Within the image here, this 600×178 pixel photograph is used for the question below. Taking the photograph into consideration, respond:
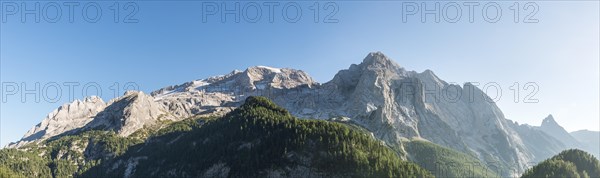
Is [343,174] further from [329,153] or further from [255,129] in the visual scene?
[255,129]

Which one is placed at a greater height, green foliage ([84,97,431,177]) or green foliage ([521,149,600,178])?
green foliage ([84,97,431,177])

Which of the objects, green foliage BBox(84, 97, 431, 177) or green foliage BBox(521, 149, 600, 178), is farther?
green foliage BBox(521, 149, 600, 178)

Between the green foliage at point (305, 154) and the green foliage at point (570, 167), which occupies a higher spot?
the green foliage at point (305, 154)

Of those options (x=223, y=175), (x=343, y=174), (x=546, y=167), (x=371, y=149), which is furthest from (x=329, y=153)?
(x=546, y=167)

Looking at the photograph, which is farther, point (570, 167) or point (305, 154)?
point (570, 167)

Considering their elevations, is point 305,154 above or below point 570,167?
above

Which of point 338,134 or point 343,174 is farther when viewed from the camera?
point 338,134

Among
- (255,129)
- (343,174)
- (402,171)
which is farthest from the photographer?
(255,129)

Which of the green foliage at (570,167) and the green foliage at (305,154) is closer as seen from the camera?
the green foliage at (305,154)
